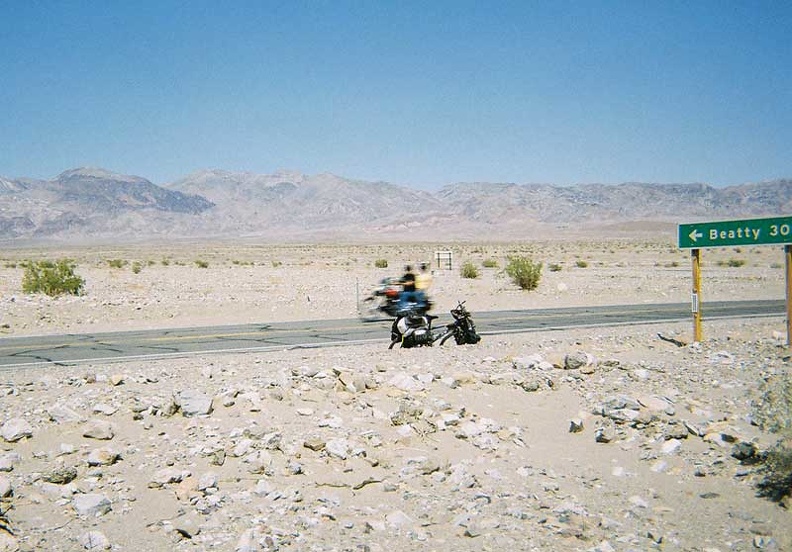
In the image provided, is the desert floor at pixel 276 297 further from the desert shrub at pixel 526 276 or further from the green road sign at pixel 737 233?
the green road sign at pixel 737 233

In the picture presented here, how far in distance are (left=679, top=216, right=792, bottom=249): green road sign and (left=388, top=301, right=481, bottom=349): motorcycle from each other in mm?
4692

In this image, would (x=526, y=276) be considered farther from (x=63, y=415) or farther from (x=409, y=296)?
(x=63, y=415)

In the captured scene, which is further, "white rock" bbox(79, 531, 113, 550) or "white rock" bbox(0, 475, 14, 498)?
"white rock" bbox(0, 475, 14, 498)

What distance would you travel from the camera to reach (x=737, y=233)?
13719 millimetres

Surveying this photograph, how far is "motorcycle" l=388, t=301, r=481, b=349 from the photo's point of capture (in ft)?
47.9

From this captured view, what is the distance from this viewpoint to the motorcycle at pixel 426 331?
14.6m

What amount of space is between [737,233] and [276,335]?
10953 millimetres

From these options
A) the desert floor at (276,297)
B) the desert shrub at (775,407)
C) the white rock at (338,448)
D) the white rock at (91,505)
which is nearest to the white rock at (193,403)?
the white rock at (338,448)

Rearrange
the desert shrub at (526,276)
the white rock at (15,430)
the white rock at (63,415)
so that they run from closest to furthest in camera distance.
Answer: the white rock at (15,430)
the white rock at (63,415)
the desert shrub at (526,276)

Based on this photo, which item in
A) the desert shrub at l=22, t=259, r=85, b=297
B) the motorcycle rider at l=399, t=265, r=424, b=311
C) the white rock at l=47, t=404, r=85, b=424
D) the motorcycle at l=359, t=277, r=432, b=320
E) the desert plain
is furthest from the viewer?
the desert shrub at l=22, t=259, r=85, b=297

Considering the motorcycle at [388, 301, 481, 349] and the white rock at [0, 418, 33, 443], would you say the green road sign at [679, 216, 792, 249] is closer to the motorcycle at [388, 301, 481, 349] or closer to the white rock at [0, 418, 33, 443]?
the motorcycle at [388, 301, 481, 349]

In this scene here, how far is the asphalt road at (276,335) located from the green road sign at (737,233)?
17.3ft

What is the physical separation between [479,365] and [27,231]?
214 meters

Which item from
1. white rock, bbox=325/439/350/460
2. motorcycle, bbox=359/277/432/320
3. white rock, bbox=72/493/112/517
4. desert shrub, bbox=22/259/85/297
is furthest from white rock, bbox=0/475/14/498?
desert shrub, bbox=22/259/85/297
